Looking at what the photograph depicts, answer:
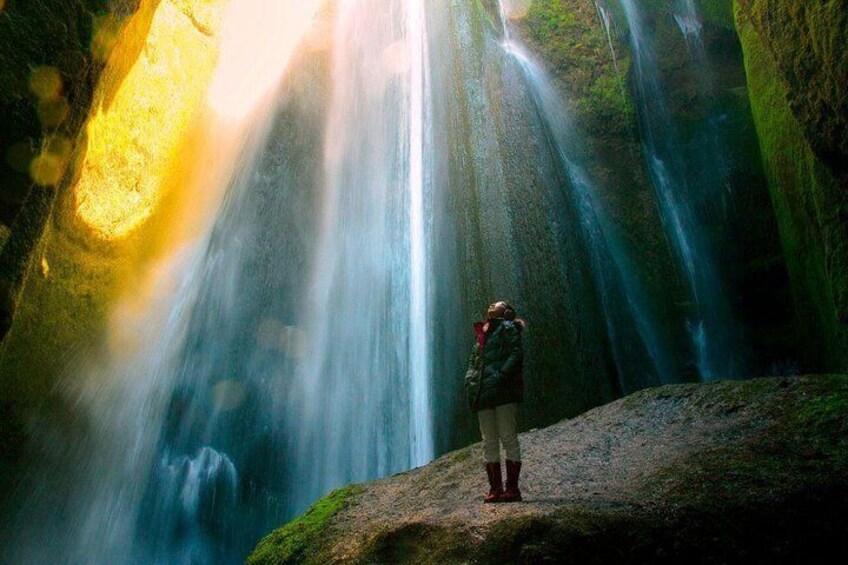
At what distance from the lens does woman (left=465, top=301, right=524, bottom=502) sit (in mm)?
4262

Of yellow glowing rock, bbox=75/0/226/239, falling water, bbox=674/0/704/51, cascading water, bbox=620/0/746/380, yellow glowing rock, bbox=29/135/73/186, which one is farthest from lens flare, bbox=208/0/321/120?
falling water, bbox=674/0/704/51

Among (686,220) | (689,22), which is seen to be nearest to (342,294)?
(686,220)

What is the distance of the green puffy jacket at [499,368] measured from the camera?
14.0 feet

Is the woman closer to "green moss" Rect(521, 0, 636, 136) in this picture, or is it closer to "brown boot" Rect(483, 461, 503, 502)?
"brown boot" Rect(483, 461, 503, 502)

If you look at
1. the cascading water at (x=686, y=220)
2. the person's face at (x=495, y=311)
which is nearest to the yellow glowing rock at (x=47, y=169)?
the person's face at (x=495, y=311)

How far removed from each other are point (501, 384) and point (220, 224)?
986 centimetres

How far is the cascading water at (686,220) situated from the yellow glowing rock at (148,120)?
39.6 ft

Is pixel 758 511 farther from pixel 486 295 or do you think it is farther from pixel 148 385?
pixel 148 385

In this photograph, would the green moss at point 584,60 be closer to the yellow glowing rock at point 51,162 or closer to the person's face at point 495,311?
the person's face at point 495,311

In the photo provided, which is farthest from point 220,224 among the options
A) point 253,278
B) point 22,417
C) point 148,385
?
point 22,417

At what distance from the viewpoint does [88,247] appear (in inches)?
363

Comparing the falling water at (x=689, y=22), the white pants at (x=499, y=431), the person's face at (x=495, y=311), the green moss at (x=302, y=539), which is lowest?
the green moss at (x=302, y=539)

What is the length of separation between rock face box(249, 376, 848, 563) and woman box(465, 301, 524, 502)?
0.84 feet

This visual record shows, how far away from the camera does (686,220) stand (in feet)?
50.5
